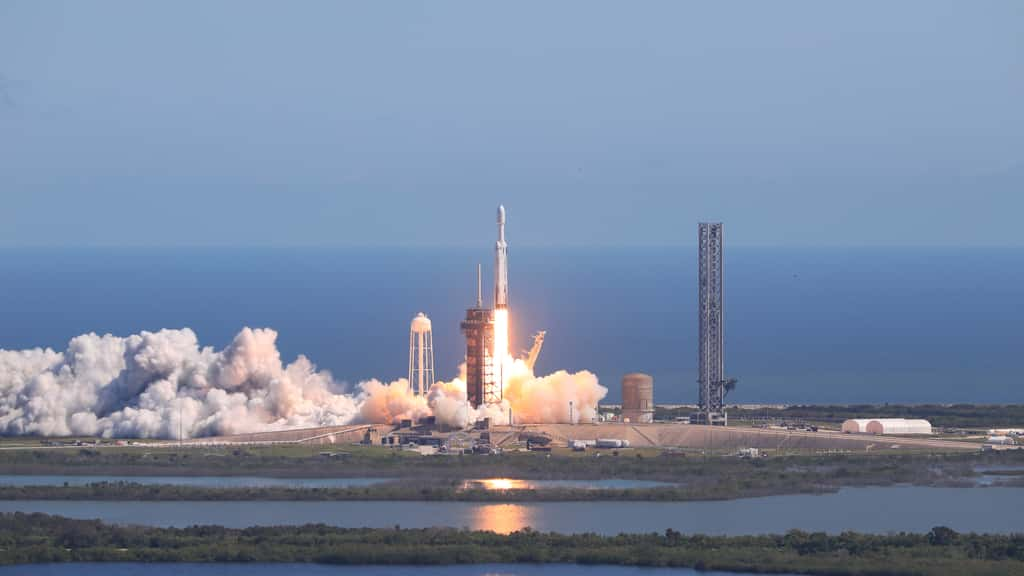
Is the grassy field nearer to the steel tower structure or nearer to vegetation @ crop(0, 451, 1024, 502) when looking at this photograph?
vegetation @ crop(0, 451, 1024, 502)

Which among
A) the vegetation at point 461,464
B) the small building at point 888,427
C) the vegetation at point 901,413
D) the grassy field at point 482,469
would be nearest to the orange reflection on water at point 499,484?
the grassy field at point 482,469

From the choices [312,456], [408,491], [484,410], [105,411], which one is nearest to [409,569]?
[408,491]

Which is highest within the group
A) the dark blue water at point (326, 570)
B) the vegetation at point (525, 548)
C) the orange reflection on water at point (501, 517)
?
the orange reflection on water at point (501, 517)

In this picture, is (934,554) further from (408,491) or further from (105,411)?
(105,411)

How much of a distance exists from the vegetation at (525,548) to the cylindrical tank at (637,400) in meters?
26.4

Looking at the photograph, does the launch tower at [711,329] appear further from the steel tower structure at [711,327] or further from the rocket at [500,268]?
the rocket at [500,268]

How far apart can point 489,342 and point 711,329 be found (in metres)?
10.2

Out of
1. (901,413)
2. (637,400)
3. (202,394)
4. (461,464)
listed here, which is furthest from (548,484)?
(901,413)

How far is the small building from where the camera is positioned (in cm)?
9612

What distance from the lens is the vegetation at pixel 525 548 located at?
6869 centimetres

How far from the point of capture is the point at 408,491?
81.6 meters

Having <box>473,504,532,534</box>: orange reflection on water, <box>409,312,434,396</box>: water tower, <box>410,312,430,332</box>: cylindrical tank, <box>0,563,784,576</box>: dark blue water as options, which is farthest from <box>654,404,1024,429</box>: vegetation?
<box>0,563,784,576</box>: dark blue water

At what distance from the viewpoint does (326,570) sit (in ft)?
226

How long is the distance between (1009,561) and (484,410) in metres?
32.6
